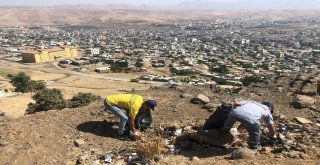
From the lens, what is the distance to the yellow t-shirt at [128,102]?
8.75 m

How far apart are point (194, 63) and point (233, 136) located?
60.4m

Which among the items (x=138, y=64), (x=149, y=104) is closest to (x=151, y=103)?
(x=149, y=104)

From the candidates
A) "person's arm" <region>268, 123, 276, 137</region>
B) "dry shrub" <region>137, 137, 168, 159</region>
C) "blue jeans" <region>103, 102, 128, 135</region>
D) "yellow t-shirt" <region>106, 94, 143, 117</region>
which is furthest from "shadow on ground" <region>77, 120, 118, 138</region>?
→ "person's arm" <region>268, 123, 276, 137</region>

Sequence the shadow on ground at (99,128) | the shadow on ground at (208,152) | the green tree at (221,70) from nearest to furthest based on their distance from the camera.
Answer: the shadow on ground at (208,152) → the shadow on ground at (99,128) → the green tree at (221,70)

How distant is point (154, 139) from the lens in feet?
26.8

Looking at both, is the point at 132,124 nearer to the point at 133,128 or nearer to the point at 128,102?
the point at 133,128

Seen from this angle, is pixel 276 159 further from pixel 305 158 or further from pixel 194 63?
pixel 194 63

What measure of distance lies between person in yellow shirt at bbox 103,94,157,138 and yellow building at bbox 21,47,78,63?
6339 centimetres

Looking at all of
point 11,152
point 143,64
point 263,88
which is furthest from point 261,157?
point 143,64

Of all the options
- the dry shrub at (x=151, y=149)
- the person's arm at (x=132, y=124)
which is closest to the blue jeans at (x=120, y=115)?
the person's arm at (x=132, y=124)

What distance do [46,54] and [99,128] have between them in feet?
213

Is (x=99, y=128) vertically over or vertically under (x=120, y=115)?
under

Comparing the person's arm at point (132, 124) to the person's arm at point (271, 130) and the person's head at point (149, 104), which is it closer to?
the person's head at point (149, 104)

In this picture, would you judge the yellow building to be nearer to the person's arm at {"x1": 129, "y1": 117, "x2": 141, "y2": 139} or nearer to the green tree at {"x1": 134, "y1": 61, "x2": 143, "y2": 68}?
the green tree at {"x1": 134, "y1": 61, "x2": 143, "y2": 68}
